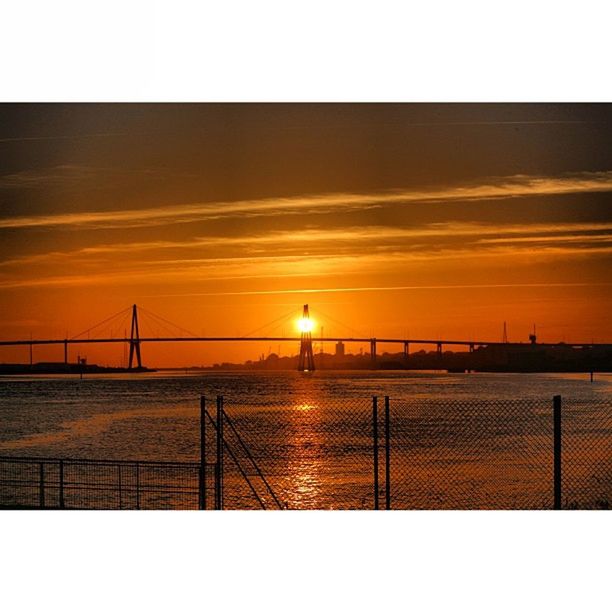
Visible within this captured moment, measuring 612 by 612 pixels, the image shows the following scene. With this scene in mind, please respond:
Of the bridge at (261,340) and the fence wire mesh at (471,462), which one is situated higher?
the bridge at (261,340)

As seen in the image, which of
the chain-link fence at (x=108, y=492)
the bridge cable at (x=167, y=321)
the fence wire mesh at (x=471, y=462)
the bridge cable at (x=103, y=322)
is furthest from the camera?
the fence wire mesh at (x=471, y=462)

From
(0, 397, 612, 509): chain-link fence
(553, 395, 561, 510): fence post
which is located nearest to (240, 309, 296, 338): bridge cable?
(0, 397, 612, 509): chain-link fence

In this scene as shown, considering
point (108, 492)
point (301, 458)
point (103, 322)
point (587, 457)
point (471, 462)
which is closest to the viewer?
point (103, 322)

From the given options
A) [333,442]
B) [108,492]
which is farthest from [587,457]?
[108,492]

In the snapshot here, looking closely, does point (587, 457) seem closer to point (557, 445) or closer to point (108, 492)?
point (108, 492)

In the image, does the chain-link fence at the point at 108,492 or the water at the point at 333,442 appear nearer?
the chain-link fence at the point at 108,492

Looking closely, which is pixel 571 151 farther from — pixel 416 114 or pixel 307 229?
pixel 307 229

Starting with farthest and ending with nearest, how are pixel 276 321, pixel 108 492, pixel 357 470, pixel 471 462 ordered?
pixel 471 462, pixel 357 470, pixel 108 492, pixel 276 321

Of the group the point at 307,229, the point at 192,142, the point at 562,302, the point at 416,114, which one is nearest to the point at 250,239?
the point at 307,229

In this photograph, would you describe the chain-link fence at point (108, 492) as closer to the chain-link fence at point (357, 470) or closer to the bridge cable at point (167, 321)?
the chain-link fence at point (357, 470)

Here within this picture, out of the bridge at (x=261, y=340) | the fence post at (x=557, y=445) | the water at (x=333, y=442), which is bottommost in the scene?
the water at (x=333, y=442)

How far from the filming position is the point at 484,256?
9.02m

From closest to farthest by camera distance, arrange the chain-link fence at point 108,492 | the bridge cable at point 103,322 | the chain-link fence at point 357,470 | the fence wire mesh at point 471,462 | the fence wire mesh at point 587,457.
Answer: the chain-link fence at point 357,470 → the bridge cable at point 103,322 → the chain-link fence at point 108,492 → the fence wire mesh at point 587,457 → the fence wire mesh at point 471,462

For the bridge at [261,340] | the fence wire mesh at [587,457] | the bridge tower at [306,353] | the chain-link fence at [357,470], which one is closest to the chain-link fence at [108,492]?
the chain-link fence at [357,470]
